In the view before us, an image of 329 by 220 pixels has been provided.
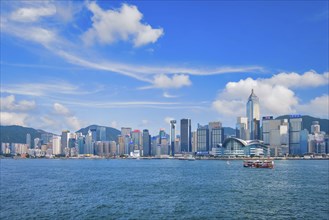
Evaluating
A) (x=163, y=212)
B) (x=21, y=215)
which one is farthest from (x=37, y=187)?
(x=163, y=212)

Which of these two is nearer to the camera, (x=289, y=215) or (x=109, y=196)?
(x=289, y=215)

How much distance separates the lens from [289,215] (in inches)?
1706

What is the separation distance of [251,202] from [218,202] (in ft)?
14.6

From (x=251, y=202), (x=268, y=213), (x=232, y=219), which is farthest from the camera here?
(x=251, y=202)

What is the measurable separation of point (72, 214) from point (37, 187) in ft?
99.0

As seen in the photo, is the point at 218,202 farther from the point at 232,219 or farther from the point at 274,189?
the point at 274,189

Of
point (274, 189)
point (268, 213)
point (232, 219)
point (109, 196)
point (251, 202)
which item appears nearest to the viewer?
point (232, 219)

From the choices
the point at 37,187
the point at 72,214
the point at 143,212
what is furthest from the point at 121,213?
the point at 37,187

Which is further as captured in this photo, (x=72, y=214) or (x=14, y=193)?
(x=14, y=193)

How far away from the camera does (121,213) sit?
4466cm

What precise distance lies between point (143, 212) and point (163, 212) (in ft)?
7.81

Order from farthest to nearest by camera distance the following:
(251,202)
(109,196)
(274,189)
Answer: (274,189) < (109,196) < (251,202)

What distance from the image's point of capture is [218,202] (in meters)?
52.4

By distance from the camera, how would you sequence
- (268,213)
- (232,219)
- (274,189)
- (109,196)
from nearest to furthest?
(232,219) → (268,213) → (109,196) → (274,189)
